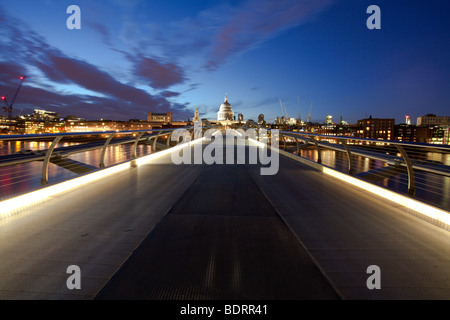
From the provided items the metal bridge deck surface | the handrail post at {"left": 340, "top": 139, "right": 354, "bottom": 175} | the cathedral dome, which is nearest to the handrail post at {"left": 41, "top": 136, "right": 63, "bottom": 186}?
the metal bridge deck surface

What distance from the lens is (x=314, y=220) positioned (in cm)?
336

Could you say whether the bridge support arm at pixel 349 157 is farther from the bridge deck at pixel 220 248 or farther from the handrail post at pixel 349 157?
the bridge deck at pixel 220 248

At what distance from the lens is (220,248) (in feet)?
8.36

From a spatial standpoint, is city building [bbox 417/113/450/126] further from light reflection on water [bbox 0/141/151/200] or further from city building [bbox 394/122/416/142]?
light reflection on water [bbox 0/141/151/200]

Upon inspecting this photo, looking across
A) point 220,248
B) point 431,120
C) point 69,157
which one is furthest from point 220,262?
point 431,120

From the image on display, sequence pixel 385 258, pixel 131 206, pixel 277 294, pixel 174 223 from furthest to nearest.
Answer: pixel 131 206
pixel 174 223
pixel 385 258
pixel 277 294

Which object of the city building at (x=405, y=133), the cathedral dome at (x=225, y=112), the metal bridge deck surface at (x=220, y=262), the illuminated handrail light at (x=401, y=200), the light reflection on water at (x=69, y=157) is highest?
the cathedral dome at (x=225, y=112)

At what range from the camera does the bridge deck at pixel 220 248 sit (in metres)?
1.95

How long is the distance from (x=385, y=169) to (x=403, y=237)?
3.02 m

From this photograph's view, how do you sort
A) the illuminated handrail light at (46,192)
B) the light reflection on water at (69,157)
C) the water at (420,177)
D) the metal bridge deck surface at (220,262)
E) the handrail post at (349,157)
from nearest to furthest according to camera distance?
the metal bridge deck surface at (220,262) < the illuminated handrail light at (46,192) < the water at (420,177) < the light reflection on water at (69,157) < the handrail post at (349,157)

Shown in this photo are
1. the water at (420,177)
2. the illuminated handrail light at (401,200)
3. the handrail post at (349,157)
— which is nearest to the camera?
the illuminated handrail light at (401,200)

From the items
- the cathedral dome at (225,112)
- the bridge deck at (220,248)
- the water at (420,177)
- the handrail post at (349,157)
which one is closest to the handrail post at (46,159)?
the bridge deck at (220,248)
